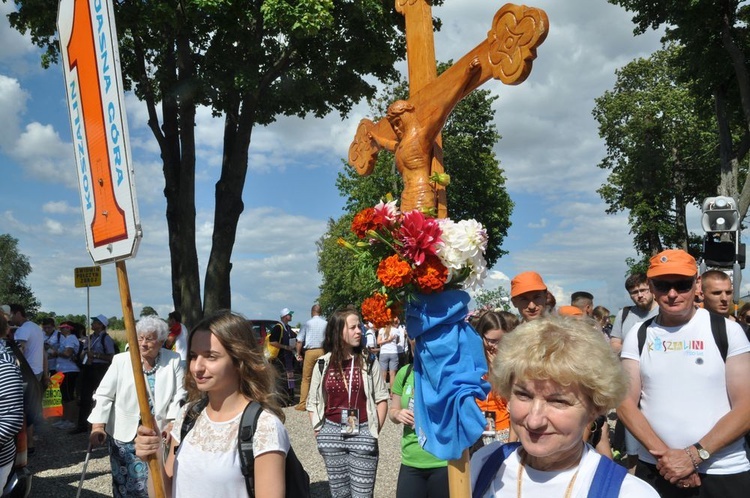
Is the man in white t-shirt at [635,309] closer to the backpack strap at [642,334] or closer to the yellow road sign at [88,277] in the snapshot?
the backpack strap at [642,334]

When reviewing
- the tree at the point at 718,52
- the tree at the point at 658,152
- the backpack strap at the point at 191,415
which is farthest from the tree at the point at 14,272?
the backpack strap at the point at 191,415

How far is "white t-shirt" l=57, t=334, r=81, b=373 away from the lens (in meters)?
13.6

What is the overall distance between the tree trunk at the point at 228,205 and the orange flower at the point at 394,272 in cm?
1175

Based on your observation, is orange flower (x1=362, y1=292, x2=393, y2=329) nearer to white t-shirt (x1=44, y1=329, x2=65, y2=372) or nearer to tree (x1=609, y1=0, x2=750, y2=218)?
white t-shirt (x1=44, y1=329, x2=65, y2=372)

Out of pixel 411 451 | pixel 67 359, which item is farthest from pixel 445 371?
pixel 67 359

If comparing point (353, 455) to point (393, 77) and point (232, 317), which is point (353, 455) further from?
point (393, 77)

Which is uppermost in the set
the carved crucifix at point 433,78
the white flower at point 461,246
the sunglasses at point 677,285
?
the carved crucifix at point 433,78

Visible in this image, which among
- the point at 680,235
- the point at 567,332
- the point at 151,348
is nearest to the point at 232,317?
the point at 567,332

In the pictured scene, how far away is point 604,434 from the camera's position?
183 inches

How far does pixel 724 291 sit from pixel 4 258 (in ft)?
244

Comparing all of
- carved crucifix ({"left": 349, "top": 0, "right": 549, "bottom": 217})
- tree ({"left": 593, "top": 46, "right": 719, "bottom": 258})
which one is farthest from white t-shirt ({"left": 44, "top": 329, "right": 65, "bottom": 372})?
tree ({"left": 593, "top": 46, "right": 719, "bottom": 258})

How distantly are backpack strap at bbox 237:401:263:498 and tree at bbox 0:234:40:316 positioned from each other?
6958cm

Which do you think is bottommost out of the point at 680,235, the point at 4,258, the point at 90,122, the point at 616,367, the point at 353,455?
the point at 353,455

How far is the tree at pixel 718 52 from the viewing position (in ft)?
52.3
